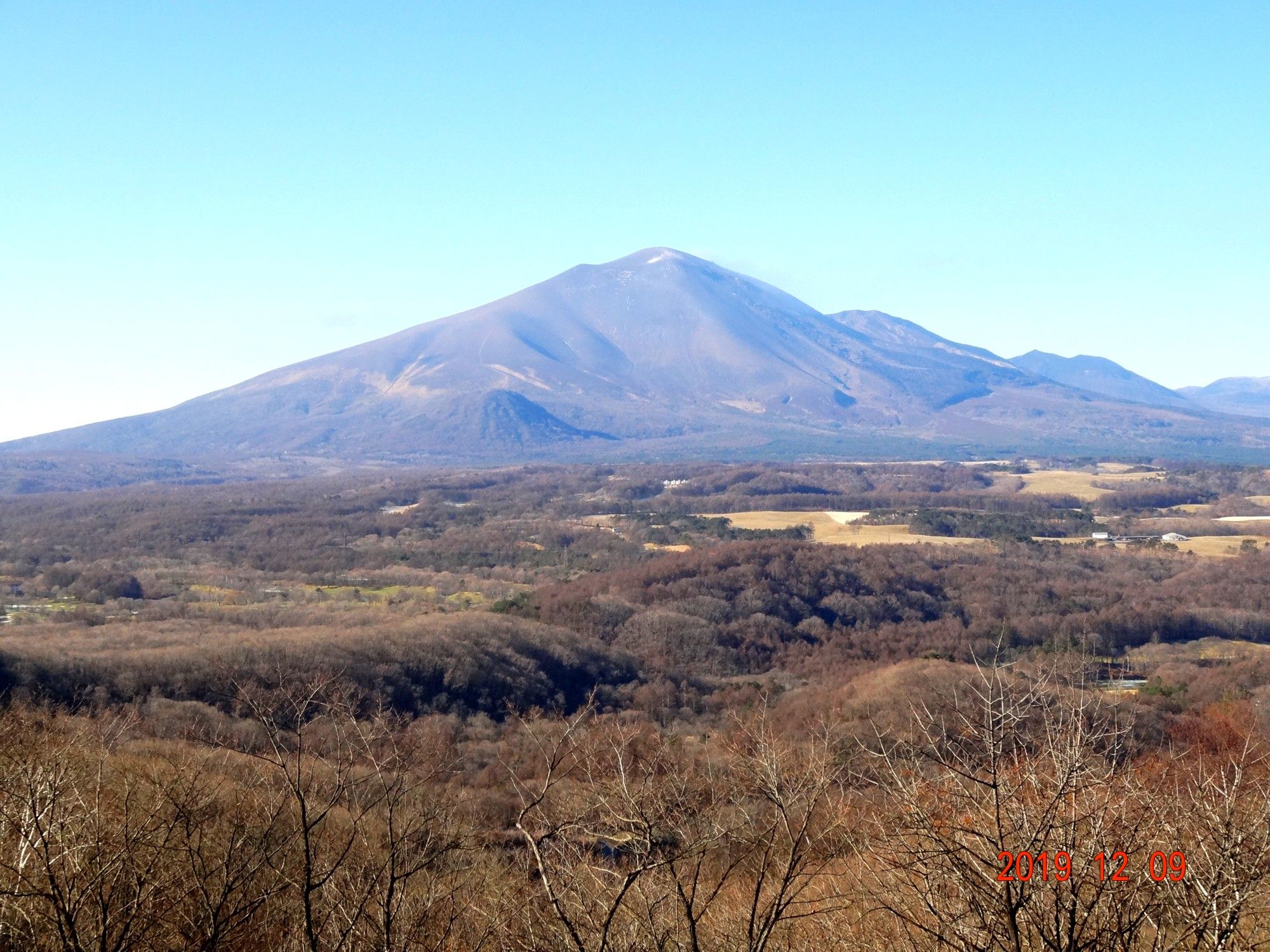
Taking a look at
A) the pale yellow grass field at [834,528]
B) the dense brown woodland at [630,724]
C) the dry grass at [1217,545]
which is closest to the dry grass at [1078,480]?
the dense brown woodland at [630,724]

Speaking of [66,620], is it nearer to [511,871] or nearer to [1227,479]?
[511,871]

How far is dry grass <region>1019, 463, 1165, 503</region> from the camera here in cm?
10412

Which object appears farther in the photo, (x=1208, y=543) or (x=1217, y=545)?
(x=1208, y=543)

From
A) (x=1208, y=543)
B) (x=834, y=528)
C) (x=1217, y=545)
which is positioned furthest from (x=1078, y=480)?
(x=834, y=528)

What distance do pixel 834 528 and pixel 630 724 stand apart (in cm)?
5304

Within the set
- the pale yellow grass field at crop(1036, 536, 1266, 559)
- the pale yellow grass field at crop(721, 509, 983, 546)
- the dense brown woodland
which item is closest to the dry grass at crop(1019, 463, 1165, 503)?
the dense brown woodland

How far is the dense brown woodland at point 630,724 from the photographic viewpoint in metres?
8.21

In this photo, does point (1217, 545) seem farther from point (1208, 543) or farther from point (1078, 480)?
point (1078, 480)

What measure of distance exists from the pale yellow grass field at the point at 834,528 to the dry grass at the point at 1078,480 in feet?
90.5

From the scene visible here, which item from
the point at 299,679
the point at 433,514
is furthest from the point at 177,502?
the point at 299,679

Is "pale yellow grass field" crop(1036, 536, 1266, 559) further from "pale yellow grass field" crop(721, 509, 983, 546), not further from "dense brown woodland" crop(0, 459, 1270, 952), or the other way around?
"pale yellow grass field" crop(721, 509, 983, 546)

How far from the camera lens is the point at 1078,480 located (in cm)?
11806

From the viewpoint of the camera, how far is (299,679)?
102ft

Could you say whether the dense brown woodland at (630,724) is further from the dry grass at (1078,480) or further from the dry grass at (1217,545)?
the dry grass at (1078,480)
